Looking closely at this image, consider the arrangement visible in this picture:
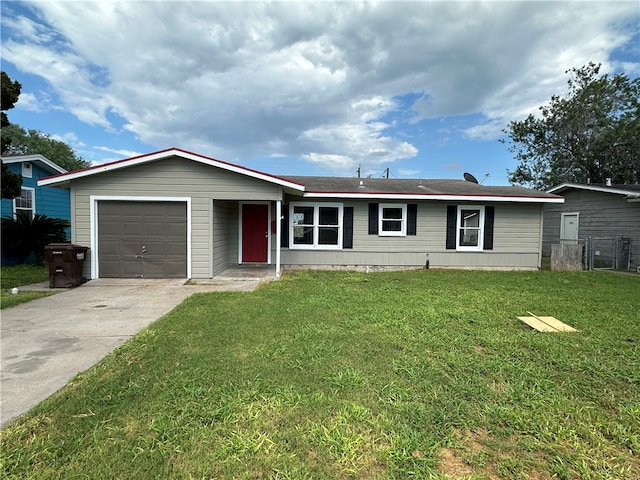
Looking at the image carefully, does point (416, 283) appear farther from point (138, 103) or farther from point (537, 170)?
point (537, 170)

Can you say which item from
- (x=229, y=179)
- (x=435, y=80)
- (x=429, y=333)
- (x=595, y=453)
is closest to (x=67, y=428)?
(x=595, y=453)

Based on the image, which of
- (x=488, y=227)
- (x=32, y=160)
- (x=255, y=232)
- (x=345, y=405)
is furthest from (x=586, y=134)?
(x=32, y=160)

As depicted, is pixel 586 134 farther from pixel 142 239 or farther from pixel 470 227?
pixel 142 239

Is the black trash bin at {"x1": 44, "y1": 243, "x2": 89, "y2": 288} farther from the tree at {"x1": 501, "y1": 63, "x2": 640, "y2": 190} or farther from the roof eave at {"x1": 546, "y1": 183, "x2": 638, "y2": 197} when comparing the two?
the tree at {"x1": 501, "y1": 63, "x2": 640, "y2": 190}

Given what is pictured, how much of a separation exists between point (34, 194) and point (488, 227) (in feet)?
56.2

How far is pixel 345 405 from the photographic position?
253 centimetres

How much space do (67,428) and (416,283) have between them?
7.38 meters

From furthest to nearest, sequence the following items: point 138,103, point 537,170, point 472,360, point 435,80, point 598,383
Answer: point 537,170, point 138,103, point 435,80, point 472,360, point 598,383

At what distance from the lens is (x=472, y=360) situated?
341cm

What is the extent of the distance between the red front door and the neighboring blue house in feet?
25.8

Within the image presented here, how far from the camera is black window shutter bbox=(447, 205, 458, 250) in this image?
1072cm

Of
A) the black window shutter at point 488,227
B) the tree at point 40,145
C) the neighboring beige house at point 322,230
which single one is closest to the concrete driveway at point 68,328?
the neighboring beige house at point 322,230

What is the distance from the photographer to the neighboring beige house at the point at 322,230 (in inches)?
329

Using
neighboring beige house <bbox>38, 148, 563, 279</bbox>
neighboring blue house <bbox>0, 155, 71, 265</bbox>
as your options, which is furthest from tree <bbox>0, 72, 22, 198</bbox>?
neighboring beige house <bbox>38, 148, 563, 279</bbox>
